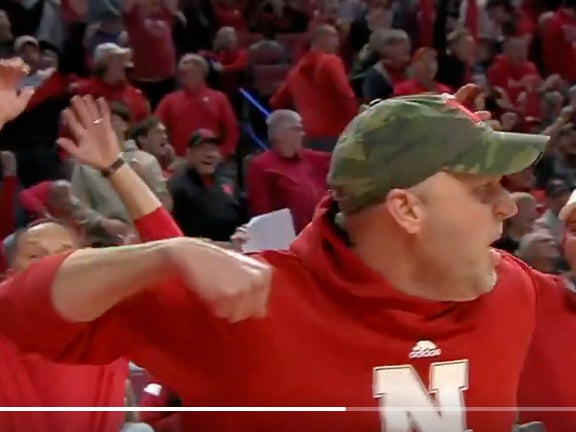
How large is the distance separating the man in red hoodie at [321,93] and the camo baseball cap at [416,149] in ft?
13.9

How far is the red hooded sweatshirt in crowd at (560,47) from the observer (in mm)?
7074

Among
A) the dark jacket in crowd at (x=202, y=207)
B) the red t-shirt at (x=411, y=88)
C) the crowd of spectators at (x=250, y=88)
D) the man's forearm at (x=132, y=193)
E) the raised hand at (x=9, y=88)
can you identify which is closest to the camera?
the raised hand at (x=9, y=88)

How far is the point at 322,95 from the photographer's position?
5855mm

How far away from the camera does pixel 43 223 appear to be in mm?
2178

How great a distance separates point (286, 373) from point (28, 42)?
422cm

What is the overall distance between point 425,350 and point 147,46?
4904 millimetres

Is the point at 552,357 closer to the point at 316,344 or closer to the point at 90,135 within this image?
the point at 316,344

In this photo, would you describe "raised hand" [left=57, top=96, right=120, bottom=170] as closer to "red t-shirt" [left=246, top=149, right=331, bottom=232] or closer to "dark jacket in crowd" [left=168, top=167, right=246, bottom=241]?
"dark jacket in crowd" [left=168, top=167, right=246, bottom=241]

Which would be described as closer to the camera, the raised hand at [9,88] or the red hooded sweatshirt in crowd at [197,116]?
the raised hand at [9,88]

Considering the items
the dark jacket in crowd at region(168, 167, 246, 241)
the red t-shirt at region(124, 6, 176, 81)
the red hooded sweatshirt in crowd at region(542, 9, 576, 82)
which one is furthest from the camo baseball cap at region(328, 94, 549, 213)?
the red hooded sweatshirt in crowd at region(542, 9, 576, 82)

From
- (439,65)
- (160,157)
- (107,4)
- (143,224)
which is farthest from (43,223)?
(439,65)

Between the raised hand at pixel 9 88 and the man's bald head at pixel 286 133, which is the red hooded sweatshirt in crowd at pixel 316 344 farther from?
the man's bald head at pixel 286 133

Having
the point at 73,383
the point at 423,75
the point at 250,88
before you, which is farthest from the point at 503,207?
the point at 250,88

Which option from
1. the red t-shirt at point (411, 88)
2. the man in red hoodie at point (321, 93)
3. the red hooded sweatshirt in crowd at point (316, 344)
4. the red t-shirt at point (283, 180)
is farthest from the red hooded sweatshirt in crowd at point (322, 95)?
the red hooded sweatshirt in crowd at point (316, 344)
